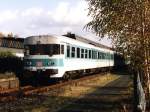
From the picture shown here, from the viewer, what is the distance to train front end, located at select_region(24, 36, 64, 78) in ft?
82.2

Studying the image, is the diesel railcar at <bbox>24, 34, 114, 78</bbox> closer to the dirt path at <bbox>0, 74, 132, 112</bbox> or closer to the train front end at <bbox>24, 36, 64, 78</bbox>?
the train front end at <bbox>24, 36, 64, 78</bbox>

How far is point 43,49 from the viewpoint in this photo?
84.2 ft

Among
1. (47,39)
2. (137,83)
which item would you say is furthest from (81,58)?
(137,83)

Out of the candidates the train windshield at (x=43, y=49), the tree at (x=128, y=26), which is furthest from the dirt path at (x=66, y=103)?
the train windshield at (x=43, y=49)

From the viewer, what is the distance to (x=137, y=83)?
1269 centimetres

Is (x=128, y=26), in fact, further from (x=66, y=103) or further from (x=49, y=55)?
(x=49, y=55)

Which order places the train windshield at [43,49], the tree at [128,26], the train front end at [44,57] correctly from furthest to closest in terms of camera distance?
1. the train windshield at [43,49]
2. the train front end at [44,57]
3. the tree at [128,26]

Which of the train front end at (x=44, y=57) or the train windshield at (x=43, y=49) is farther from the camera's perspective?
the train windshield at (x=43, y=49)

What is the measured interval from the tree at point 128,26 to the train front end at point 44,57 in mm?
9972

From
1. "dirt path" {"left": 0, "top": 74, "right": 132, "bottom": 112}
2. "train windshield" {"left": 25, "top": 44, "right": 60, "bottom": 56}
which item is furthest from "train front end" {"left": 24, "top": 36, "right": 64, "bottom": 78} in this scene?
"dirt path" {"left": 0, "top": 74, "right": 132, "bottom": 112}

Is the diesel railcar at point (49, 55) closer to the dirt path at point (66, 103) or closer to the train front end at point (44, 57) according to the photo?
the train front end at point (44, 57)

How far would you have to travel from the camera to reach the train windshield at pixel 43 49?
2533 centimetres

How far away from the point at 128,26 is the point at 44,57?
36.1 feet

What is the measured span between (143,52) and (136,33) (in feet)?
2.37
